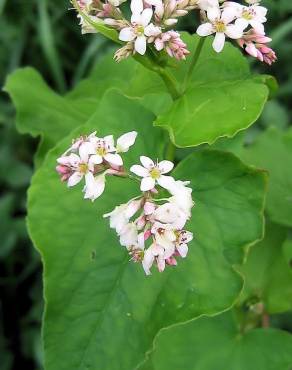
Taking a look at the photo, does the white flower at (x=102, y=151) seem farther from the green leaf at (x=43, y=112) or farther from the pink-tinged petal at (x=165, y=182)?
the green leaf at (x=43, y=112)

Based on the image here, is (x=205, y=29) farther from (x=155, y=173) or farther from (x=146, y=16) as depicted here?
(x=155, y=173)

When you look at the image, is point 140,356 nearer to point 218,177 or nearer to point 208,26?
point 218,177

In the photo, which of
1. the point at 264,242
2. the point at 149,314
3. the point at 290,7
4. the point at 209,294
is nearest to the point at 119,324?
the point at 149,314

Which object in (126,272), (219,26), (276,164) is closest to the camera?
(219,26)

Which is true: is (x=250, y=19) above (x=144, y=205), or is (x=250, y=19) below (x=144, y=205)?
above

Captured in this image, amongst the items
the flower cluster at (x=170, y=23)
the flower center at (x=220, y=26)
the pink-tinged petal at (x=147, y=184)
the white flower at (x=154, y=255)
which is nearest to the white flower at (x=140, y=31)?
the flower cluster at (x=170, y=23)

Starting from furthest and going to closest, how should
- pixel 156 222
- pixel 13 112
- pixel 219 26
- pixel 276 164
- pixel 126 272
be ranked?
pixel 13 112 → pixel 276 164 → pixel 126 272 → pixel 219 26 → pixel 156 222

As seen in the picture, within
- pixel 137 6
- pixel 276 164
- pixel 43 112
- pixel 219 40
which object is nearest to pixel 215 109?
pixel 219 40
